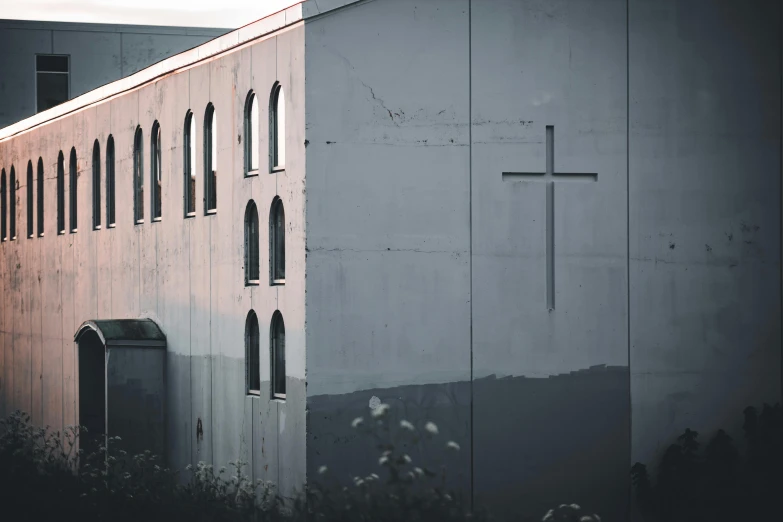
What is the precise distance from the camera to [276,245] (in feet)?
60.4

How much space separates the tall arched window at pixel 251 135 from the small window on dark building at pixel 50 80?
699 inches

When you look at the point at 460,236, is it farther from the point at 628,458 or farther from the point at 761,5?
the point at 761,5

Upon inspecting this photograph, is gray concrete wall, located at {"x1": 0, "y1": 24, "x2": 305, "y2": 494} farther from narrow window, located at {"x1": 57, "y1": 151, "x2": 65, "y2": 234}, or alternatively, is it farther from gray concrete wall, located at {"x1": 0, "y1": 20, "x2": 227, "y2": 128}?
gray concrete wall, located at {"x1": 0, "y1": 20, "x2": 227, "y2": 128}

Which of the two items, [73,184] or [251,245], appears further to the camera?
[73,184]

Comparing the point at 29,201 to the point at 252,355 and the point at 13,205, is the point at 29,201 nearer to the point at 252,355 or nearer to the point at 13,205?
the point at 13,205

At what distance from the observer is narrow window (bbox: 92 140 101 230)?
24656 mm

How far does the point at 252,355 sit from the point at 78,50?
19.2m

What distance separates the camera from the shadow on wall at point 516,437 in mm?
17312

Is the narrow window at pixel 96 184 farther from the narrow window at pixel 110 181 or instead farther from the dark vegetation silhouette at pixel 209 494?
the dark vegetation silhouette at pixel 209 494

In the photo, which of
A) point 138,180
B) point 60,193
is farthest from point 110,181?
point 60,193

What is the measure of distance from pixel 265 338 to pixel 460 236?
2.84 m

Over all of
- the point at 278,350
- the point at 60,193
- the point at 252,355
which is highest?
the point at 60,193

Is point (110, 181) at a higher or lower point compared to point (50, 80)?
lower

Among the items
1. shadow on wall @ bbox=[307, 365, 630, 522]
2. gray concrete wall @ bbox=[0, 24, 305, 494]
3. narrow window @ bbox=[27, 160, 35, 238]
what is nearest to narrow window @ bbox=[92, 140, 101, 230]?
gray concrete wall @ bbox=[0, 24, 305, 494]
